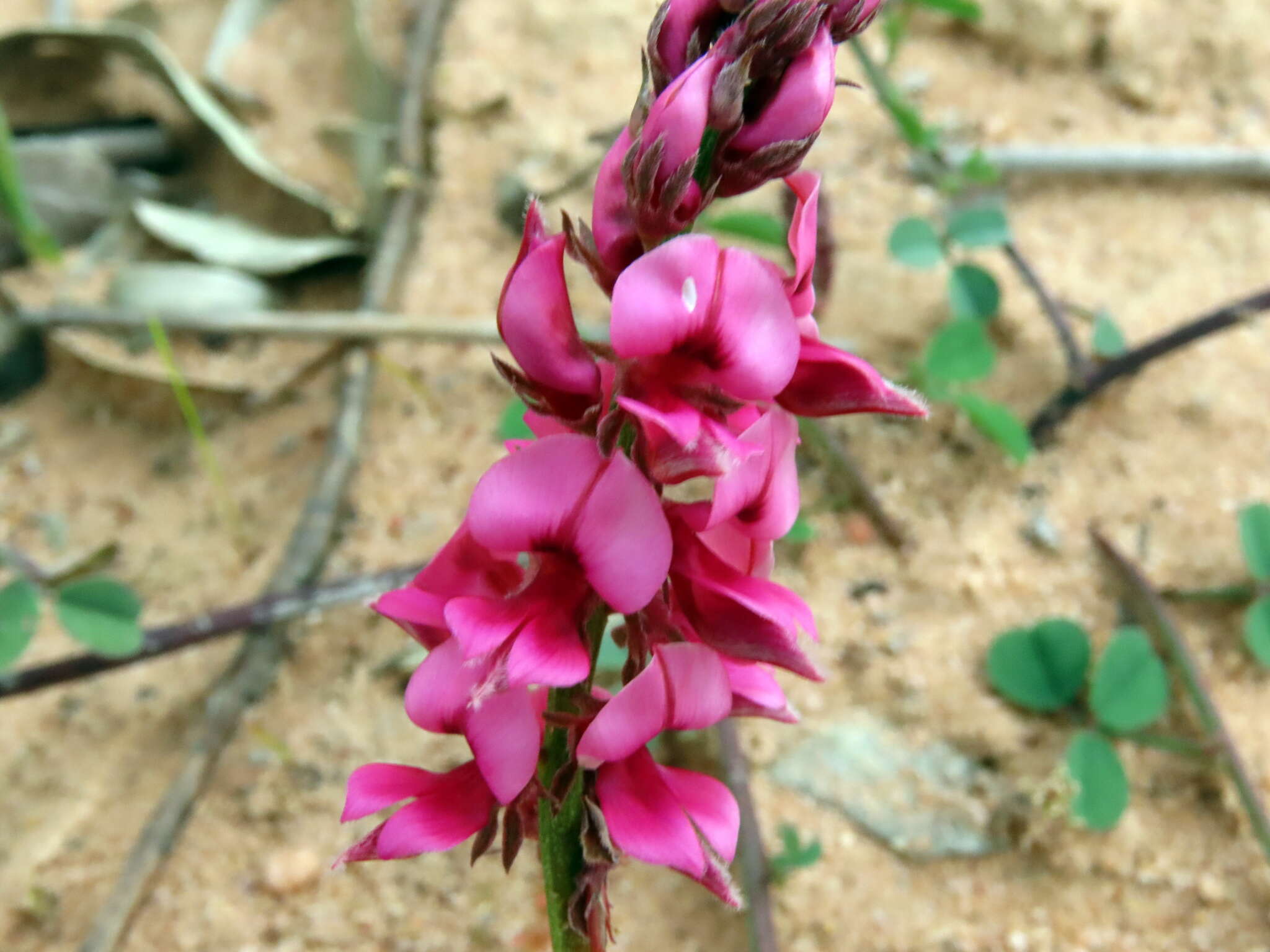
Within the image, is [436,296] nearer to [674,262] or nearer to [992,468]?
[992,468]

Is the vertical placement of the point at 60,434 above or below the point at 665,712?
below

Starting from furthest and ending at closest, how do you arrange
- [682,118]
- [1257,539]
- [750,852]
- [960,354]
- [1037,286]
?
[1037,286] → [960,354] → [1257,539] → [750,852] → [682,118]

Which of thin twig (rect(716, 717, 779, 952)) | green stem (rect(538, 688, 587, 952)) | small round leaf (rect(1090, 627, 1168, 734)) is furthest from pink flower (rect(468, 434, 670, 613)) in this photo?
small round leaf (rect(1090, 627, 1168, 734))

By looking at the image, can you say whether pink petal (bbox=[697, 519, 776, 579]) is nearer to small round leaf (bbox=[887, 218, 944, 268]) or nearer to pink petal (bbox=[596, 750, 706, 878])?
pink petal (bbox=[596, 750, 706, 878])

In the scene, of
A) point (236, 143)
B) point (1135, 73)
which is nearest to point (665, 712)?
point (236, 143)

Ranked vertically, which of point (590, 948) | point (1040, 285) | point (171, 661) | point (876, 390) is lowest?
point (171, 661)

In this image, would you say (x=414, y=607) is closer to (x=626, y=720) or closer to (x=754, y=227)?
(x=626, y=720)

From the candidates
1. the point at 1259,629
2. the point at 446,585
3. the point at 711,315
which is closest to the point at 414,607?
the point at 446,585
